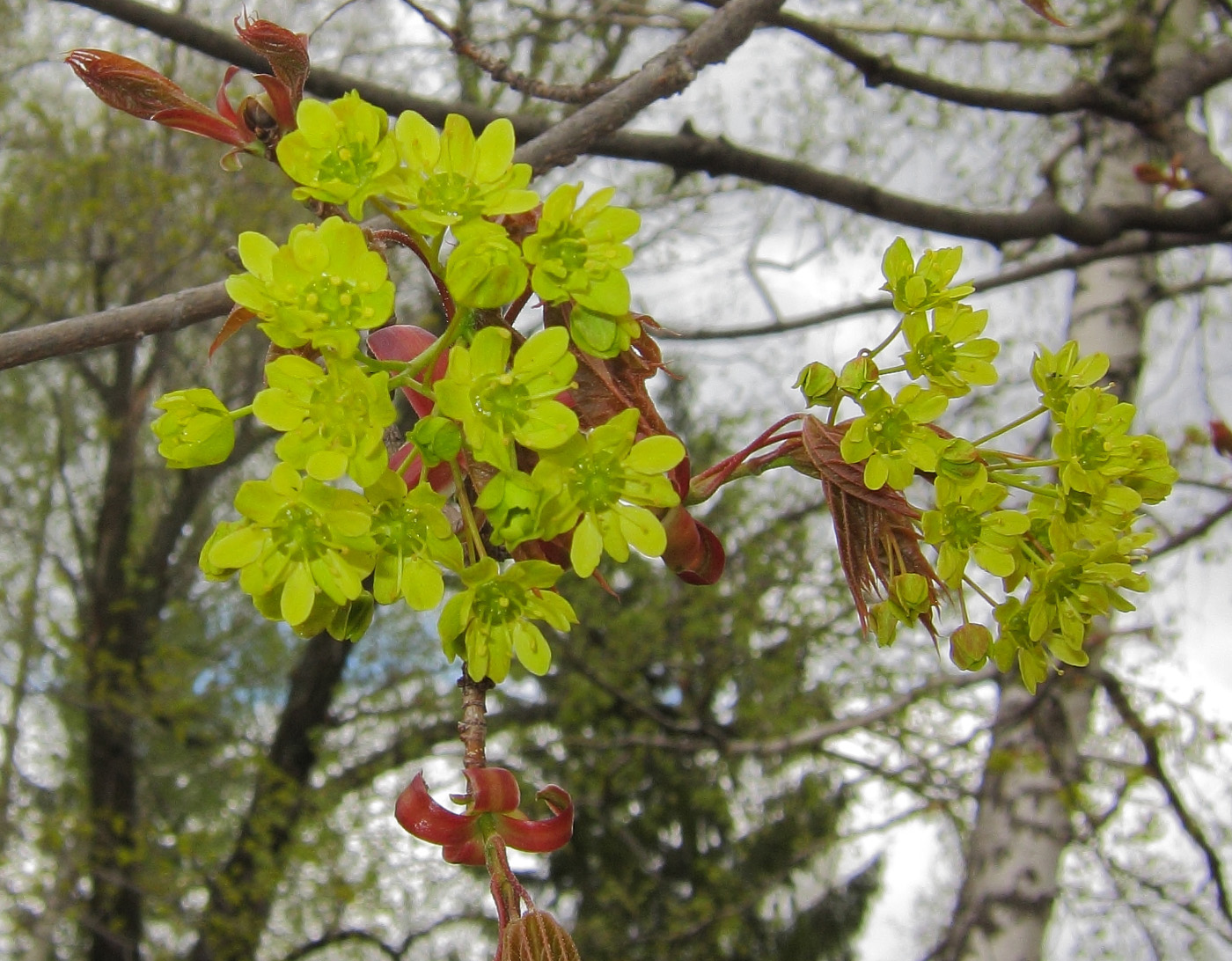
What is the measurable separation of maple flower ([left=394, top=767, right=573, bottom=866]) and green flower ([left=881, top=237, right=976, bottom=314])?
416mm

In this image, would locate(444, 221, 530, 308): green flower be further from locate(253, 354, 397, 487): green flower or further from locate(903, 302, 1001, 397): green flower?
locate(903, 302, 1001, 397): green flower

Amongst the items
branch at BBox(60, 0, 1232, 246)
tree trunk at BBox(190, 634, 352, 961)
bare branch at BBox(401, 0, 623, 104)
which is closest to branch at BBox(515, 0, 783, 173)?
branch at BBox(60, 0, 1232, 246)

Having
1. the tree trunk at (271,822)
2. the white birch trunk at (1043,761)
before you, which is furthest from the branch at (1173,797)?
the tree trunk at (271,822)

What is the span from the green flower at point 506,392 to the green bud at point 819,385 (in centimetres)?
21

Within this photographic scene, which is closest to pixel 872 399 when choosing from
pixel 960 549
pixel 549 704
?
pixel 960 549

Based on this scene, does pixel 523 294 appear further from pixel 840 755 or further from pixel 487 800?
pixel 840 755

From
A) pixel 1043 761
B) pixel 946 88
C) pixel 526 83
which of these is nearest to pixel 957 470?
pixel 526 83

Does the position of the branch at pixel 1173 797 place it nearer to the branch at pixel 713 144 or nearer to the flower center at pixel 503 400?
the branch at pixel 713 144

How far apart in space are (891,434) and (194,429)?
17.5 inches

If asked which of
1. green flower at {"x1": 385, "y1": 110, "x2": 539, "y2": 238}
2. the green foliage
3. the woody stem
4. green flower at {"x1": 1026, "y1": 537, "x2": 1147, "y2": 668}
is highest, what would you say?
the green foliage

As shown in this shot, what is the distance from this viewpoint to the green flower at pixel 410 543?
550 mm

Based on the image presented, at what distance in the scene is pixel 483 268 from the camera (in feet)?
1.75

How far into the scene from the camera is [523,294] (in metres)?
0.61

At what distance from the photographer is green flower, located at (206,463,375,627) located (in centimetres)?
54
